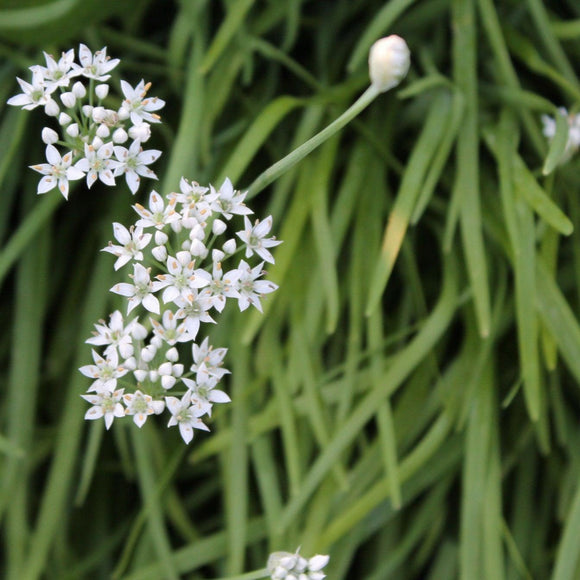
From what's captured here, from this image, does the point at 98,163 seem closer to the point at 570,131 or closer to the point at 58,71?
the point at 58,71

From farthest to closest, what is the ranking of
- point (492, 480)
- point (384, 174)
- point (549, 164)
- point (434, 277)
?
point (434, 277) < point (384, 174) < point (492, 480) < point (549, 164)

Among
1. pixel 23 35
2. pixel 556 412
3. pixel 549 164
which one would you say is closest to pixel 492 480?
pixel 556 412

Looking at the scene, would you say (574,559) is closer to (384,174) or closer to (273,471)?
(273,471)

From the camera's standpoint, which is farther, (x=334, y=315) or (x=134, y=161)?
(x=334, y=315)

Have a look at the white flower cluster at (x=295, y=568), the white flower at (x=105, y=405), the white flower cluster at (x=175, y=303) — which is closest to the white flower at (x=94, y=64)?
the white flower cluster at (x=175, y=303)

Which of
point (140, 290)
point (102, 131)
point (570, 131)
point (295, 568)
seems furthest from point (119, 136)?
point (570, 131)

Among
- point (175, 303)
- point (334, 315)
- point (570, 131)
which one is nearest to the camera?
point (175, 303)

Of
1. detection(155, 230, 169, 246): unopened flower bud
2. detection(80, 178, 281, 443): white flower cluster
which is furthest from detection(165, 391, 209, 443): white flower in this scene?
detection(155, 230, 169, 246): unopened flower bud
